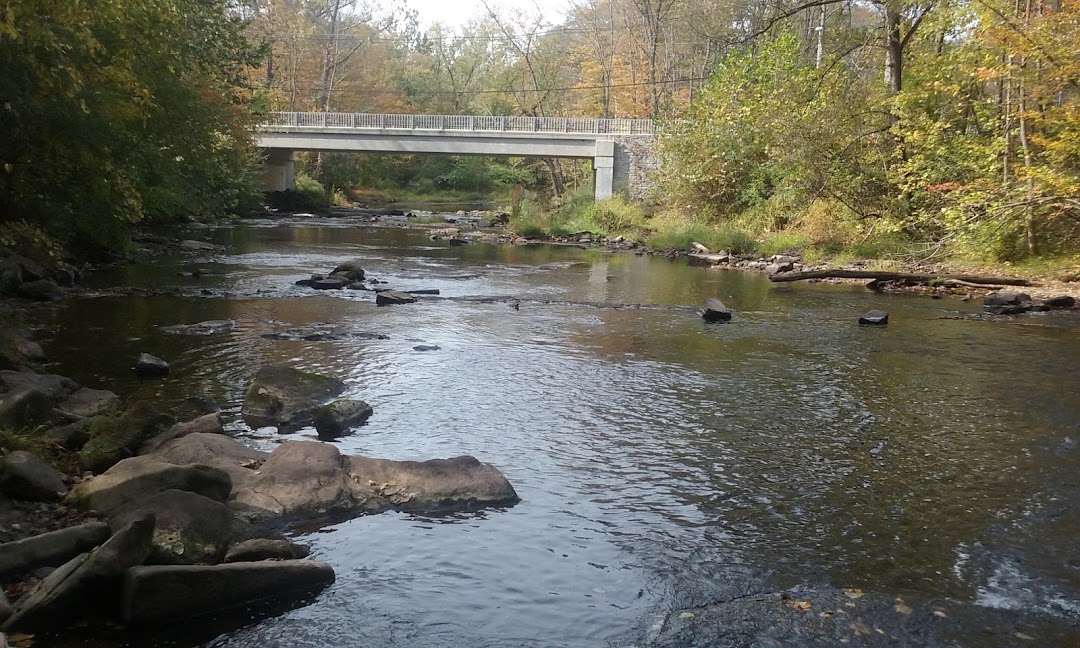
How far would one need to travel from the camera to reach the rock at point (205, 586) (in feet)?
17.2

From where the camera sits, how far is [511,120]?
5575 centimetres

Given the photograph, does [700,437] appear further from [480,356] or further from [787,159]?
[787,159]

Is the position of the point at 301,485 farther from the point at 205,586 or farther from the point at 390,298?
the point at 390,298

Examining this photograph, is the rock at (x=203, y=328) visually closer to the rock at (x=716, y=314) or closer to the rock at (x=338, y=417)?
the rock at (x=338, y=417)

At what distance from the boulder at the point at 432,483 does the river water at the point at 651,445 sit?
24 centimetres

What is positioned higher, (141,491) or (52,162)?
(52,162)

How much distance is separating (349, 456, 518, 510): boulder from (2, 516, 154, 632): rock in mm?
2269

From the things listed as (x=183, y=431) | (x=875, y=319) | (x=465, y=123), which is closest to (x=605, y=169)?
(x=465, y=123)

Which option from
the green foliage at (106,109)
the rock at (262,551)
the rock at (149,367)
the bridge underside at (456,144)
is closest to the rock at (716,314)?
the rock at (149,367)

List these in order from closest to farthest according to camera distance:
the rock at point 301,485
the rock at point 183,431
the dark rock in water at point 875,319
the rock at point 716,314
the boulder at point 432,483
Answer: the rock at point 301,485, the boulder at point 432,483, the rock at point 183,431, the dark rock in water at point 875,319, the rock at point 716,314

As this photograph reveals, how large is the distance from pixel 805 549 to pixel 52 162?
15.1 metres

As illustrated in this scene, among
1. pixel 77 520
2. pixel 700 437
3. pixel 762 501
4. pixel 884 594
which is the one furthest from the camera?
pixel 700 437

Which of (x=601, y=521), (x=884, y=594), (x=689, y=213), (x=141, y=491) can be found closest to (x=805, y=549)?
(x=884, y=594)

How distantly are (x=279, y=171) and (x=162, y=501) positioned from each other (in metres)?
59.0
